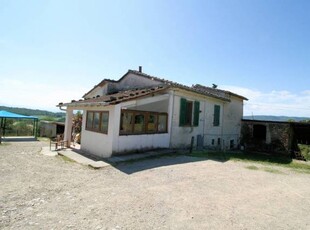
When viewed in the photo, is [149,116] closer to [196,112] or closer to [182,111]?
[182,111]

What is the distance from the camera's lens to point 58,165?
8867 mm

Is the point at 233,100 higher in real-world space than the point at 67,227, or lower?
higher

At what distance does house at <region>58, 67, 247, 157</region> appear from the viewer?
10.2 meters

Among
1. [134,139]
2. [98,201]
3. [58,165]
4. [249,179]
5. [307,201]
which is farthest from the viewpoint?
[134,139]

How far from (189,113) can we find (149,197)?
355 inches

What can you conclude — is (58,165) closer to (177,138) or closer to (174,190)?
(174,190)

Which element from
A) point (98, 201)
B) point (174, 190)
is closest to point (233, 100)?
point (174, 190)

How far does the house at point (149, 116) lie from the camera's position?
33.4 ft

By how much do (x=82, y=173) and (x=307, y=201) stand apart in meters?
6.80

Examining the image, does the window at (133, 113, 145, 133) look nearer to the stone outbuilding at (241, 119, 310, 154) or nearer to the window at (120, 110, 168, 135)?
the window at (120, 110, 168, 135)

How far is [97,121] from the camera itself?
446 inches

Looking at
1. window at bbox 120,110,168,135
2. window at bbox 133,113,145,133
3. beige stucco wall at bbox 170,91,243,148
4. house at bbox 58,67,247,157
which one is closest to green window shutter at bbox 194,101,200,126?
house at bbox 58,67,247,157

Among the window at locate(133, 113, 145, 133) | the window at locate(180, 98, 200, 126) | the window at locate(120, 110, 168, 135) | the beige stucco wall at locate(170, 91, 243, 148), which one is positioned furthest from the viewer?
the window at locate(180, 98, 200, 126)

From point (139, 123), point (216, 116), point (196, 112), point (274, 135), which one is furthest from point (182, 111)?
point (274, 135)
